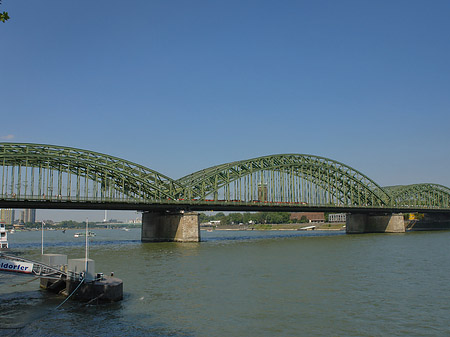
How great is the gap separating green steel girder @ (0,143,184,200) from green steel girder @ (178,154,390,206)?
754 centimetres

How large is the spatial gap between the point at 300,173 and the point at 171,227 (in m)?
52.4

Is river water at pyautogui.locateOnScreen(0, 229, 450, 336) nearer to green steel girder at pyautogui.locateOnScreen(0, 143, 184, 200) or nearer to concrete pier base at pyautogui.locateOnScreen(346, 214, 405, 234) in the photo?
green steel girder at pyautogui.locateOnScreen(0, 143, 184, 200)

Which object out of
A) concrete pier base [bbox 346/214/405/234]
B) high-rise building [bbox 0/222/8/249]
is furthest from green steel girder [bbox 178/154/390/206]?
high-rise building [bbox 0/222/8/249]

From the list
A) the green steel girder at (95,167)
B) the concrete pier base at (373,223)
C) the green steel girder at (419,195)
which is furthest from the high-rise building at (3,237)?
the green steel girder at (419,195)

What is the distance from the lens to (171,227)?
291 feet

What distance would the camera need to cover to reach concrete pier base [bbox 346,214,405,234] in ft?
435

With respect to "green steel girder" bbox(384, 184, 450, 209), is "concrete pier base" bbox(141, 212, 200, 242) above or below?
below

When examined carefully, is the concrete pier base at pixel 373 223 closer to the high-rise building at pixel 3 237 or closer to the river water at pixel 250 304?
the river water at pixel 250 304

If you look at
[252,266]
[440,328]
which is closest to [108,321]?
[440,328]

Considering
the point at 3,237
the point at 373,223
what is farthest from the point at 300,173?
the point at 3,237

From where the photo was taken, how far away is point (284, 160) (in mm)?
124625

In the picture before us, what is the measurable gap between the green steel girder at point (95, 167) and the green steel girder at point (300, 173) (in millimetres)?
7540

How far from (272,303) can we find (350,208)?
341 ft

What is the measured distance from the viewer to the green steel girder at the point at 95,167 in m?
75.0
